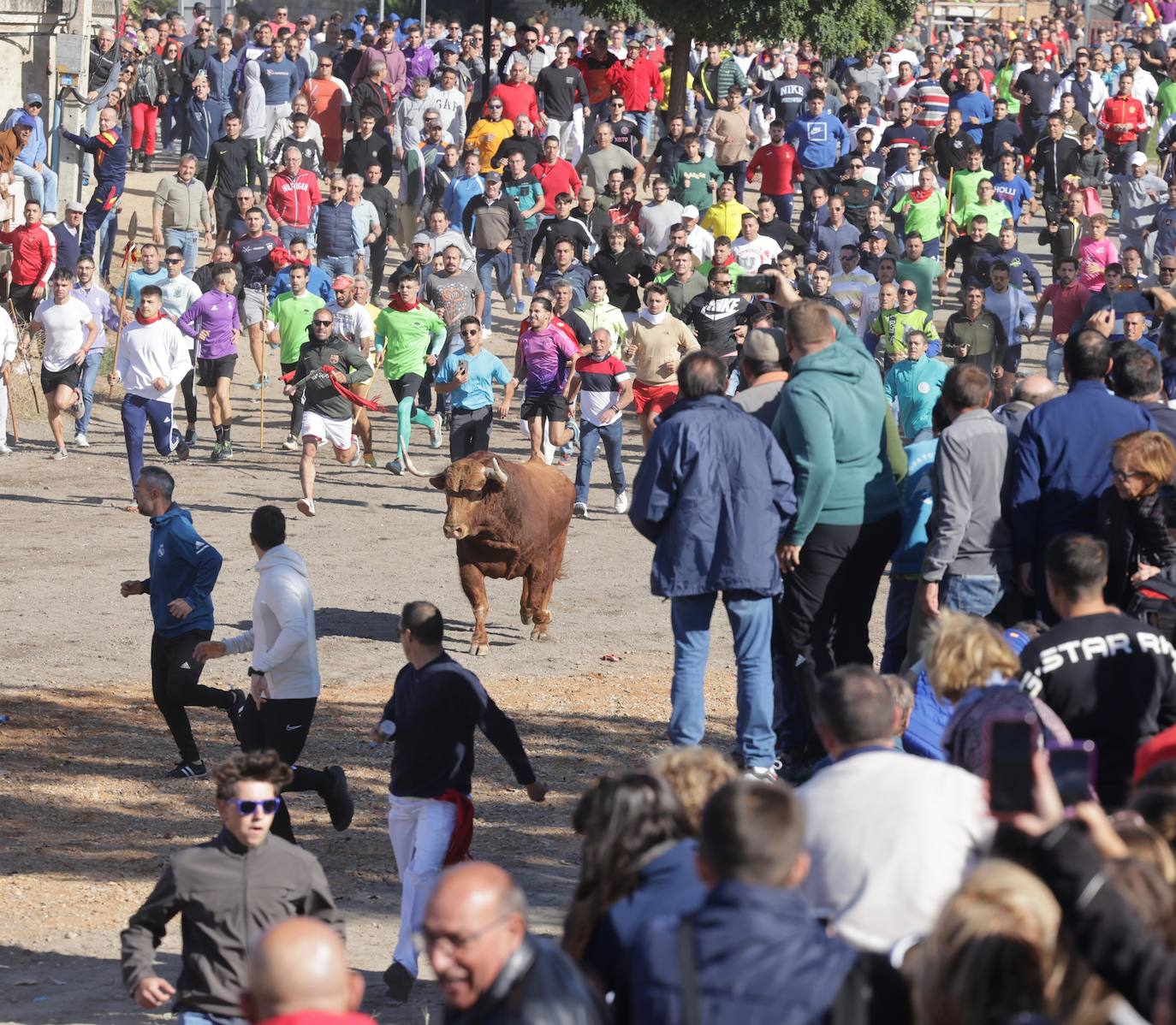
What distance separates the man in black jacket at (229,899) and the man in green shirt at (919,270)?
16157mm

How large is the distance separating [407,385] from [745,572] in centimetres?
1154

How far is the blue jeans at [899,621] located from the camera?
9297 millimetres

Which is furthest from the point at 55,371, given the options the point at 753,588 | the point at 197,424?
the point at 753,588

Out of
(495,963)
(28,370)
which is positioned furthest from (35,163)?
(495,963)

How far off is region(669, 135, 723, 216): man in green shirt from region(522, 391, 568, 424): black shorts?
7885 millimetres

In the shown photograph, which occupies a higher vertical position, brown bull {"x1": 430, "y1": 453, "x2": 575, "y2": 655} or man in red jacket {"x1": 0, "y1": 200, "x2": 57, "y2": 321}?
man in red jacket {"x1": 0, "y1": 200, "x2": 57, "y2": 321}

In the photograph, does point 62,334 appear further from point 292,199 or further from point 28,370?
point 292,199

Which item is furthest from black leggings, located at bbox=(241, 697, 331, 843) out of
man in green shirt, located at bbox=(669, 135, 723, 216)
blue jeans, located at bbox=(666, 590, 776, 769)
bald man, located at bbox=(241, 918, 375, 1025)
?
man in green shirt, located at bbox=(669, 135, 723, 216)

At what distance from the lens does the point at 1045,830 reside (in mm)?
4246

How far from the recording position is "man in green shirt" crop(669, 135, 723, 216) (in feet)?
82.4

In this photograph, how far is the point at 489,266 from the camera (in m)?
24.4

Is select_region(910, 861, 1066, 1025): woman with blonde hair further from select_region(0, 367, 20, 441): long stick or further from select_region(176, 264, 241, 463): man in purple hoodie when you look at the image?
select_region(0, 367, 20, 441): long stick

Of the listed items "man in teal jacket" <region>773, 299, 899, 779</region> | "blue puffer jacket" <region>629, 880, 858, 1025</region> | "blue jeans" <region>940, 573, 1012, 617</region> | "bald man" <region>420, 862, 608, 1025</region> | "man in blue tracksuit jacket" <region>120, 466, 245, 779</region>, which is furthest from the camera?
"man in blue tracksuit jacket" <region>120, 466, 245, 779</region>

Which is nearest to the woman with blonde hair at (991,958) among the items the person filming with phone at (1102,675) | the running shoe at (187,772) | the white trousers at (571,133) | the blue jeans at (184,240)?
the person filming with phone at (1102,675)
